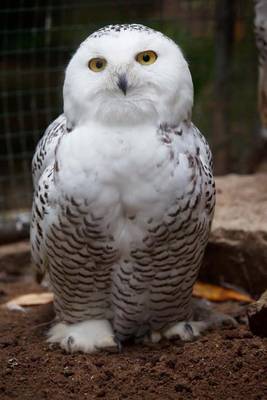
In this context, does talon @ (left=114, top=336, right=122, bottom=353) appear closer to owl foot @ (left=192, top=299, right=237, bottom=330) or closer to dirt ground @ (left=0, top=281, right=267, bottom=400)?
dirt ground @ (left=0, top=281, right=267, bottom=400)

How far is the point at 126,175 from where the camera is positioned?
→ 108 inches

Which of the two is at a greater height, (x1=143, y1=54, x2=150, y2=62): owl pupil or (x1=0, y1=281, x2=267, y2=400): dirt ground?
(x1=143, y1=54, x2=150, y2=62): owl pupil

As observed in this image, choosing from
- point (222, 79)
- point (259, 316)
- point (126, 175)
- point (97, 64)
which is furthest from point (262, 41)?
point (259, 316)

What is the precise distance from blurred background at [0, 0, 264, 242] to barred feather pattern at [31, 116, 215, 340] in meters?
2.00

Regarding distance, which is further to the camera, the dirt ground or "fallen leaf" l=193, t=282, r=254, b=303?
"fallen leaf" l=193, t=282, r=254, b=303

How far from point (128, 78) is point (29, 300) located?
64.9 inches

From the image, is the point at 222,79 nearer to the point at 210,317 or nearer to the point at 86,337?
the point at 210,317

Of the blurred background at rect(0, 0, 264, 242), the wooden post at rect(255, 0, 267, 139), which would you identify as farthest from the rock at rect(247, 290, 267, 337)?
the blurred background at rect(0, 0, 264, 242)

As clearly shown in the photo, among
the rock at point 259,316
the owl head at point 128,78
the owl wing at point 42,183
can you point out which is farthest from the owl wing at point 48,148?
the rock at point 259,316

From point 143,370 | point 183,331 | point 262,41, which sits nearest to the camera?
point 143,370

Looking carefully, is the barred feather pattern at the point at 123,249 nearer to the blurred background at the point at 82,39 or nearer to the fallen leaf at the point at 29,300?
the fallen leaf at the point at 29,300

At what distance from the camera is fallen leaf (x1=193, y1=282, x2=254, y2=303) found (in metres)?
3.92

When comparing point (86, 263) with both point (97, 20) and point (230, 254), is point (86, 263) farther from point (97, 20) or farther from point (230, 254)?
point (97, 20)

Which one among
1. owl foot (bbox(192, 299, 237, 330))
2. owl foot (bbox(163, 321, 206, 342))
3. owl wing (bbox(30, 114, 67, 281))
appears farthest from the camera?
owl foot (bbox(192, 299, 237, 330))
